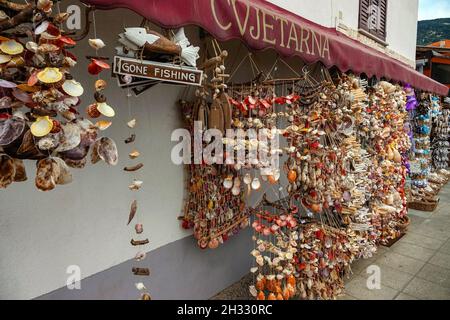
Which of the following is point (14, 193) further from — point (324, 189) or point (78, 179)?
point (324, 189)

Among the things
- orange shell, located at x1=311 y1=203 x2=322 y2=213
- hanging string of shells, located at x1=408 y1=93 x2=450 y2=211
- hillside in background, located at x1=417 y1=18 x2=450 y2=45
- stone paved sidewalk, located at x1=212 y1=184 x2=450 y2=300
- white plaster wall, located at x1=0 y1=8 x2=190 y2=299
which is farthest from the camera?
hillside in background, located at x1=417 y1=18 x2=450 y2=45

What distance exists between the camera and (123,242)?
8.27ft

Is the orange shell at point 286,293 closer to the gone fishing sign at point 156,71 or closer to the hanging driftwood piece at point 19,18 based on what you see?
the gone fishing sign at point 156,71

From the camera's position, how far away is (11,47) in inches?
42.1

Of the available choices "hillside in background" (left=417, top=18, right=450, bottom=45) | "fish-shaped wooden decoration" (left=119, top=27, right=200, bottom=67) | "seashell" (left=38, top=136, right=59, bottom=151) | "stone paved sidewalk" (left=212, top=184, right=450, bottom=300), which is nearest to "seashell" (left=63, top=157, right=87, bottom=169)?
"seashell" (left=38, top=136, right=59, bottom=151)

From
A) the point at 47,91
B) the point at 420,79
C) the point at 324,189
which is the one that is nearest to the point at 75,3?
the point at 47,91

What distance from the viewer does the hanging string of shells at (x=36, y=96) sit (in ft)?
3.45

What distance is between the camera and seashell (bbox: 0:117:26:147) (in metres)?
1.02

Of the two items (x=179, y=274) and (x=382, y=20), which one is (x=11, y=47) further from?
(x=382, y=20)

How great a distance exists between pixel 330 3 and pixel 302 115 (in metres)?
2.99

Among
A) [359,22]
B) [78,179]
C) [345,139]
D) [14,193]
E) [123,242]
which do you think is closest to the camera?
[14,193]

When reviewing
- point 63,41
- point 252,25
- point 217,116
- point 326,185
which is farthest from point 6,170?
point 326,185

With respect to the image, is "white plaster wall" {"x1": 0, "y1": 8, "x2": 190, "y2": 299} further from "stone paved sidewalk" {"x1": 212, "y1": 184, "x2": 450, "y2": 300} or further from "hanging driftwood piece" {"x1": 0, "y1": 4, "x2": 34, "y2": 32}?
"stone paved sidewalk" {"x1": 212, "y1": 184, "x2": 450, "y2": 300}

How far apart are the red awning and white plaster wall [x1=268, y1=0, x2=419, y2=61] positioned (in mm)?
1109
